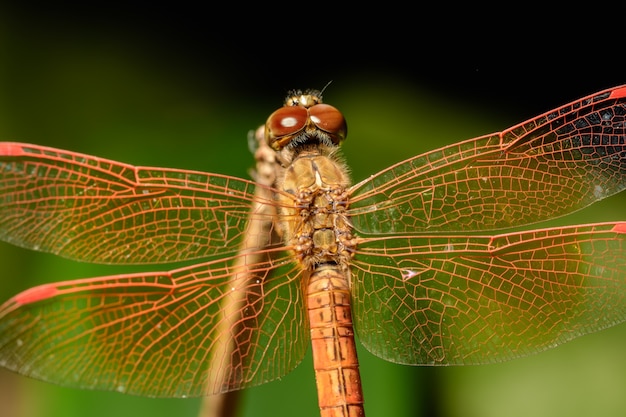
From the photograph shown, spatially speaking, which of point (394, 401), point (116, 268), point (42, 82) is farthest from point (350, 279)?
point (42, 82)

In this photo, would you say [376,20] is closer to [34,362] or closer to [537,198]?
[537,198]

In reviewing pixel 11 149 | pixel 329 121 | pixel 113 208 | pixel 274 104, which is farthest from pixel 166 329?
pixel 274 104

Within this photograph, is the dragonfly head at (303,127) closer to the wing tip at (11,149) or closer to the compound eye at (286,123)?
the compound eye at (286,123)

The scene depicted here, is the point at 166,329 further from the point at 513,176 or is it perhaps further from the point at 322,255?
the point at 513,176

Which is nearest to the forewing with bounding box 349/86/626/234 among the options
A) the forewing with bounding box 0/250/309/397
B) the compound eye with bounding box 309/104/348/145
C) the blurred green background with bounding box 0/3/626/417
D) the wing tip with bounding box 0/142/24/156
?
the compound eye with bounding box 309/104/348/145

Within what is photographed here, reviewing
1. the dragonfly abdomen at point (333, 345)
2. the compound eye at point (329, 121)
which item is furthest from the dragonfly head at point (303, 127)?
the dragonfly abdomen at point (333, 345)
